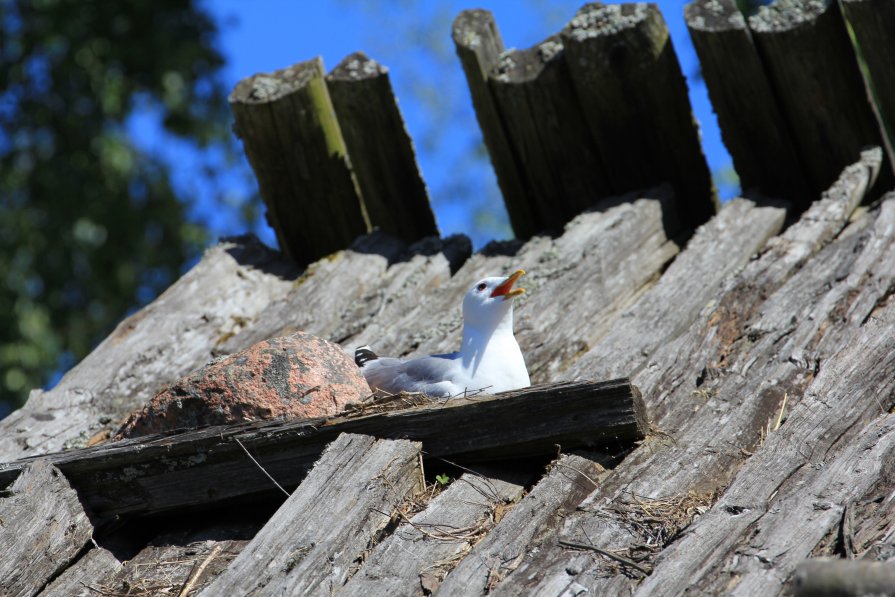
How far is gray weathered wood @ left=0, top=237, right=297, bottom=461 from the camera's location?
451cm

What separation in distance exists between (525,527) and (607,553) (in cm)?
29

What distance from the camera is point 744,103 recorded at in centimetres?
566

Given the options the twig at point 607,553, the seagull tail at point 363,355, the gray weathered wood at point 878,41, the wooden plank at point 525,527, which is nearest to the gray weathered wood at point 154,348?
the seagull tail at point 363,355

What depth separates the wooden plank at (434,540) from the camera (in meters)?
2.84

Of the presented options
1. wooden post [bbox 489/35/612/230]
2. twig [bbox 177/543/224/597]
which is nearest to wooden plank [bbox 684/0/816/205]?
wooden post [bbox 489/35/612/230]

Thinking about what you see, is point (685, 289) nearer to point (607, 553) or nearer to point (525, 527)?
point (525, 527)

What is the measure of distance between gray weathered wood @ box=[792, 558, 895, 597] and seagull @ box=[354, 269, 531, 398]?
198 cm

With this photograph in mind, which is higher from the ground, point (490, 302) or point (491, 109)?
point (491, 109)

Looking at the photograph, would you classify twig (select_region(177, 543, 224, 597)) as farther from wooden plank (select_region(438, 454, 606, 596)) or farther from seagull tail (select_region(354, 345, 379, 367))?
seagull tail (select_region(354, 345, 379, 367))

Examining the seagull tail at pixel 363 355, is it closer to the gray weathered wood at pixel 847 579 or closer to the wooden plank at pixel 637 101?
the wooden plank at pixel 637 101

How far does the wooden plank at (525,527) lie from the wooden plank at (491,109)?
2.89m

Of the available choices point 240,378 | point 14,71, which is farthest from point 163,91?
point 240,378

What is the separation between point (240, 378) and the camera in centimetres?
366

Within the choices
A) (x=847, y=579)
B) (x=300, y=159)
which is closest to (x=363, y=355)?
(x=300, y=159)
